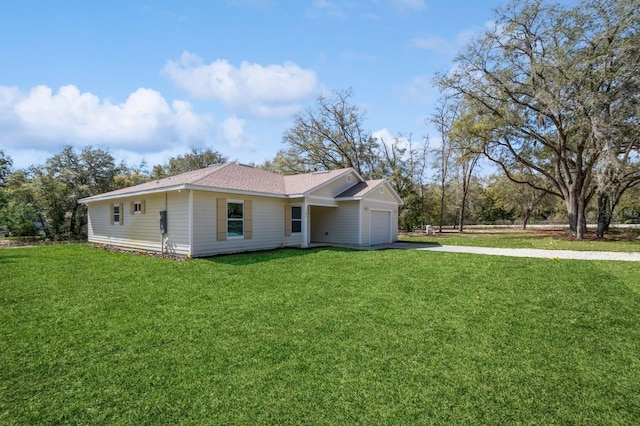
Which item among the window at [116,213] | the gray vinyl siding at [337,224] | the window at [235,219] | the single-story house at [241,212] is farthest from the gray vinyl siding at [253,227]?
the window at [116,213]

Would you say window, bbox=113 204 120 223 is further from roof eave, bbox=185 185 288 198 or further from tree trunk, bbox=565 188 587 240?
tree trunk, bbox=565 188 587 240

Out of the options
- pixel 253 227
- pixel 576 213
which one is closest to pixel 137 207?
pixel 253 227

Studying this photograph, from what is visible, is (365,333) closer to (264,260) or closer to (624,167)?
(264,260)

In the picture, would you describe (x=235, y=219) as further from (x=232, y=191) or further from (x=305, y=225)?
(x=305, y=225)

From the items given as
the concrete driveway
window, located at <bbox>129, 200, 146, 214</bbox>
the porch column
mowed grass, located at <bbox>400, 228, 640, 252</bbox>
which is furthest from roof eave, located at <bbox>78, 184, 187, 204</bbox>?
mowed grass, located at <bbox>400, 228, 640, 252</bbox>

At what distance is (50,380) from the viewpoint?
10.3ft

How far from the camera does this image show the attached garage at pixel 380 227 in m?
16.1

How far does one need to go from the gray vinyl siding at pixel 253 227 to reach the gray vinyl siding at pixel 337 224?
7.34 feet

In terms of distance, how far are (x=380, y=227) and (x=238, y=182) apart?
7.91m

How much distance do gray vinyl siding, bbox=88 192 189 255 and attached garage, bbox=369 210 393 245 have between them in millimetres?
8718

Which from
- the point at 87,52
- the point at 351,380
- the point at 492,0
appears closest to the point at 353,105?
the point at 492,0

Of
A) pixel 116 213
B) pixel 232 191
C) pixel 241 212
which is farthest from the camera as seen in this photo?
pixel 116 213

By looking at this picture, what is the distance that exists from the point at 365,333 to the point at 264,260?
19.2ft

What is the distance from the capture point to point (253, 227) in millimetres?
12359
